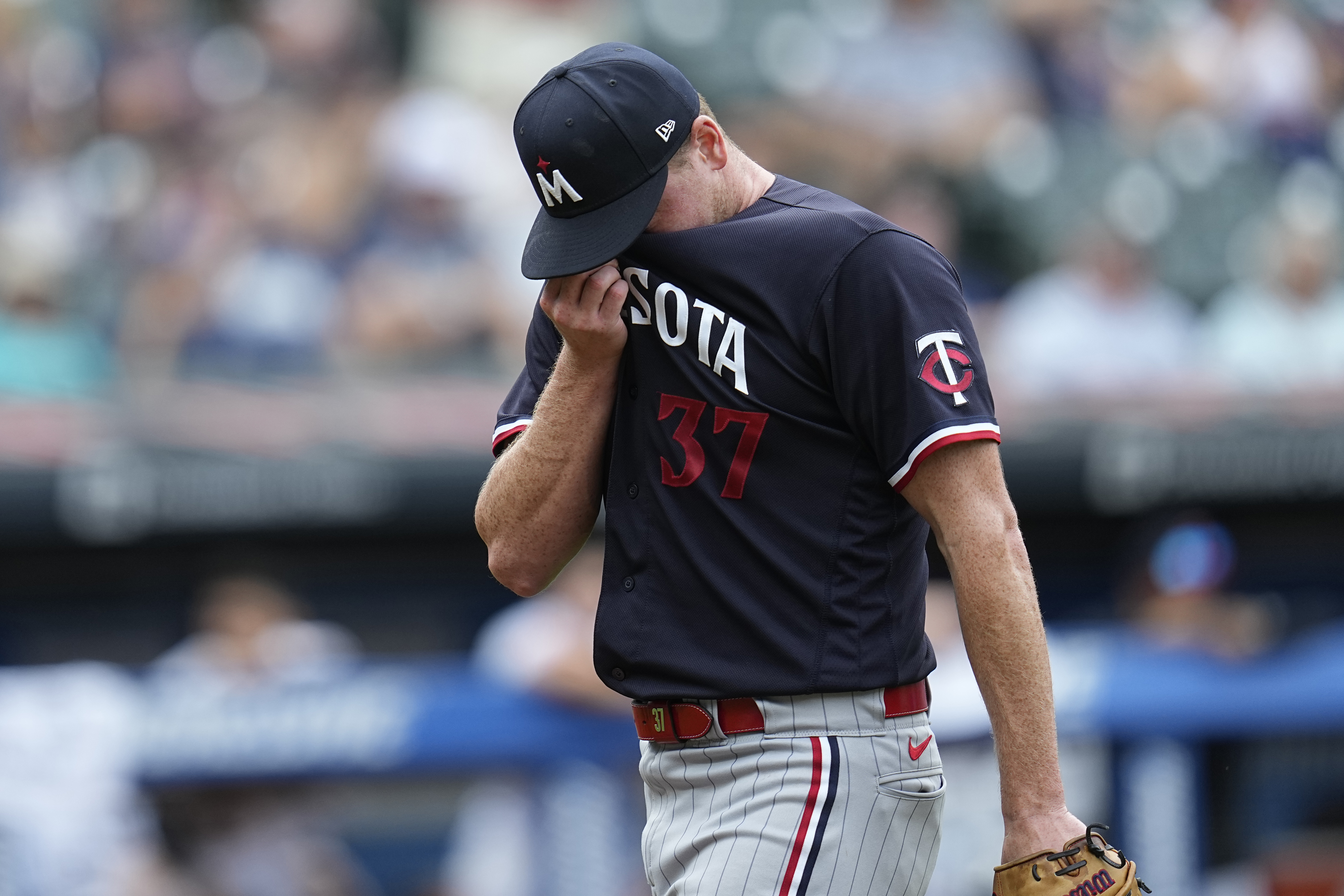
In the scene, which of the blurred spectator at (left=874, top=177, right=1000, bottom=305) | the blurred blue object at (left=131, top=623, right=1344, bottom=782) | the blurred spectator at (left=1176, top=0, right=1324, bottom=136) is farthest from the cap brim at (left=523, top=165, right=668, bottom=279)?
the blurred spectator at (left=1176, top=0, right=1324, bottom=136)

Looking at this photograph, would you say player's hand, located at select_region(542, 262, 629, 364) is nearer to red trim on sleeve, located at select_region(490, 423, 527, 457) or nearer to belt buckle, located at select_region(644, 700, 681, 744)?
red trim on sleeve, located at select_region(490, 423, 527, 457)

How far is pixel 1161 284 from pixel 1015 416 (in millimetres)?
1552

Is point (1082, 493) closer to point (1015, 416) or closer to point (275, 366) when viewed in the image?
point (1015, 416)

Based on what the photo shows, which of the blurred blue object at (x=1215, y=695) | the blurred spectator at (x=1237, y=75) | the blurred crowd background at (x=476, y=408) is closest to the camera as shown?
the blurred blue object at (x=1215, y=695)

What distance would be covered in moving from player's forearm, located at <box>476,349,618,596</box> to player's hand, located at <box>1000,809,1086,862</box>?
2.43ft

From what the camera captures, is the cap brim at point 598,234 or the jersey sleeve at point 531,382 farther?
the jersey sleeve at point 531,382

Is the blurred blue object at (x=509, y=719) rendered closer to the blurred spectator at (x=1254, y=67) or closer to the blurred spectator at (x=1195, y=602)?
the blurred spectator at (x=1195, y=602)

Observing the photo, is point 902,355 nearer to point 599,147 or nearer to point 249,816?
point 599,147

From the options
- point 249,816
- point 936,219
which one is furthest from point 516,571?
point 936,219

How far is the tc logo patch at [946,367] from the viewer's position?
204cm

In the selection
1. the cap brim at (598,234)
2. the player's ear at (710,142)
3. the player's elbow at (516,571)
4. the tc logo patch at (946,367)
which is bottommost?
the player's elbow at (516,571)

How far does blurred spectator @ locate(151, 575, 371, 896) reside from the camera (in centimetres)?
537

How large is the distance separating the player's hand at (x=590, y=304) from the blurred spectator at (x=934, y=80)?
5.82m

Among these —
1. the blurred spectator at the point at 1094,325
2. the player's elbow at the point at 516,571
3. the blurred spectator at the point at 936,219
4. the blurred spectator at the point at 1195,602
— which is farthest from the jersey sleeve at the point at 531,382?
the blurred spectator at the point at 936,219
